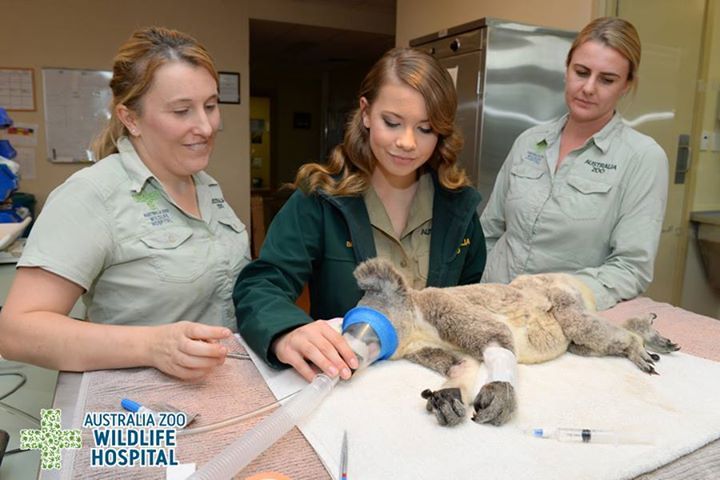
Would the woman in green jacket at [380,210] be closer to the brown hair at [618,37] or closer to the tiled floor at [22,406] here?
the tiled floor at [22,406]

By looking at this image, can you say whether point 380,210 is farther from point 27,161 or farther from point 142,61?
point 27,161

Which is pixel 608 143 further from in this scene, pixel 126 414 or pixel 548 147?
pixel 126 414

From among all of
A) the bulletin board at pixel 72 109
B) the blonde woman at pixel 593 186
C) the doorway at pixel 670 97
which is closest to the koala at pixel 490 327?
the blonde woman at pixel 593 186

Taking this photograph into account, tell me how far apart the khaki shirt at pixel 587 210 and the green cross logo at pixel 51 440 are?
1.11m

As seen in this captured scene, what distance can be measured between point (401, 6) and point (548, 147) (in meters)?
2.74

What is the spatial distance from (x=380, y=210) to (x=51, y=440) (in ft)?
2.66

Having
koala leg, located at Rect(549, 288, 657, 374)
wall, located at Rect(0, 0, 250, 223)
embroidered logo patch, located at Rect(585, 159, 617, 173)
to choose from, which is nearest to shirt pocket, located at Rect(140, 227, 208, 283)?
koala leg, located at Rect(549, 288, 657, 374)

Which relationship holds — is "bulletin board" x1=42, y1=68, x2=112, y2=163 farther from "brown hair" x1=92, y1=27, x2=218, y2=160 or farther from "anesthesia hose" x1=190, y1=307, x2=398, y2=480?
"anesthesia hose" x1=190, y1=307, x2=398, y2=480

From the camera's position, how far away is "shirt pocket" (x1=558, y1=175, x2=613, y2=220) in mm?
1536

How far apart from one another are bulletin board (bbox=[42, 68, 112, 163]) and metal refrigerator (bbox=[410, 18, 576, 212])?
294cm

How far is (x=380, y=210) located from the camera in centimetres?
127

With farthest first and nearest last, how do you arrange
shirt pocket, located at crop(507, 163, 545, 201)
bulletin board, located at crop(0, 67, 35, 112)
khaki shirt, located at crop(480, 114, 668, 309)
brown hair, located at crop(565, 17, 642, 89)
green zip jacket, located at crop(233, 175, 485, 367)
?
bulletin board, located at crop(0, 67, 35, 112)
shirt pocket, located at crop(507, 163, 545, 201)
brown hair, located at crop(565, 17, 642, 89)
khaki shirt, located at crop(480, 114, 668, 309)
green zip jacket, located at crop(233, 175, 485, 367)

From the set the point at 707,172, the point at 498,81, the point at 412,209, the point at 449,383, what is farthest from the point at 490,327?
the point at 707,172

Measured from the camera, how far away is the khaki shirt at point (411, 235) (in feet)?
4.15
